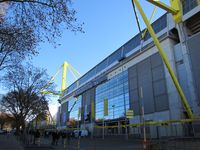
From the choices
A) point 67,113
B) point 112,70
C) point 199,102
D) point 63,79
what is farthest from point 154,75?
point 63,79

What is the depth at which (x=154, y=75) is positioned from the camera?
46.2 metres

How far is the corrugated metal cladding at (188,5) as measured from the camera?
38625 mm

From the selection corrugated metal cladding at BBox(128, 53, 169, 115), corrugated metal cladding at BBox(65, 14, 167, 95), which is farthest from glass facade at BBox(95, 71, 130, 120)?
corrugated metal cladding at BBox(65, 14, 167, 95)

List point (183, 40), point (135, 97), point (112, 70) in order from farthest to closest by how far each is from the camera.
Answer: point (112, 70) < point (135, 97) < point (183, 40)

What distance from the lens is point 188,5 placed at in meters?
39.9

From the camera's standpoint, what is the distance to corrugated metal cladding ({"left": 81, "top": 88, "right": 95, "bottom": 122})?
7765 cm

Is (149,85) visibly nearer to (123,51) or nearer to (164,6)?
(164,6)

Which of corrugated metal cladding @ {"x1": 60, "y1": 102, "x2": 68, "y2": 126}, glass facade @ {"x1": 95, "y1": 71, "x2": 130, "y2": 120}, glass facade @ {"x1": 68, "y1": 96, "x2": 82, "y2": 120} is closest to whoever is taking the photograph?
glass facade @ {"x1": 95, "y1": 71, "x2": 130, "y2": 120}

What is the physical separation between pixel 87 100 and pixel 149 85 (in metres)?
38.1

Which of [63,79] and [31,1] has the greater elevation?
[63,79]

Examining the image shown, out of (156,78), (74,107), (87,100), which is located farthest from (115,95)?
(74,107)

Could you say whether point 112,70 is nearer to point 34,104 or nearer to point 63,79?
point 34,104

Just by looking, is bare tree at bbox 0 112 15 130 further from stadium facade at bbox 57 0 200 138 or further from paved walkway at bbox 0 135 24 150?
paved walkway at bbox 0 135 24 150

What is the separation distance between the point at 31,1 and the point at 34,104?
29.7 m
